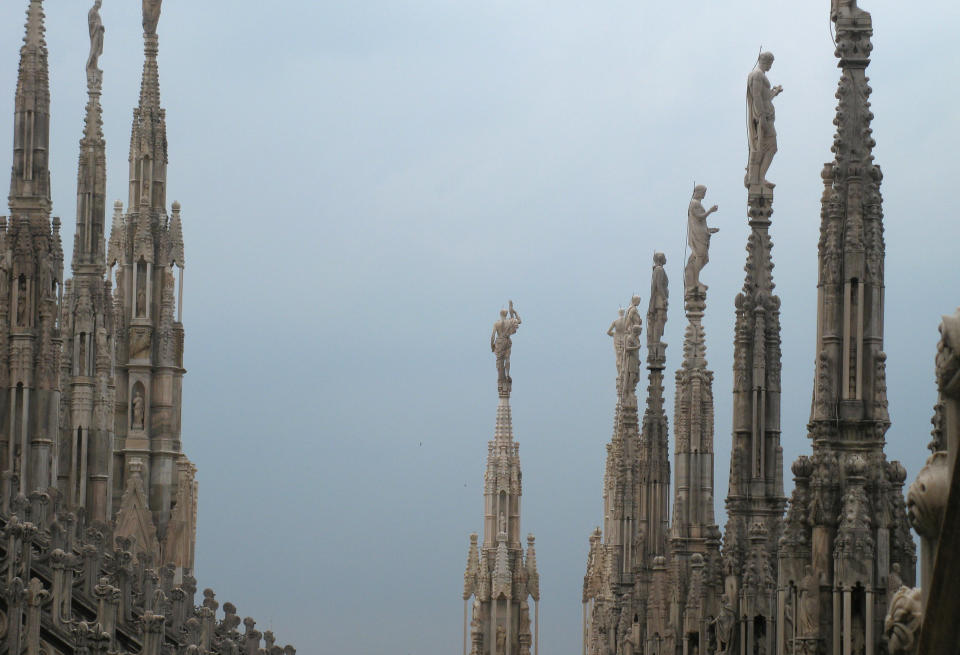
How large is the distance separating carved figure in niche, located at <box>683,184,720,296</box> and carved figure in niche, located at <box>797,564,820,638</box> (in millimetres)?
12612

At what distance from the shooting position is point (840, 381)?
14133 millimetres

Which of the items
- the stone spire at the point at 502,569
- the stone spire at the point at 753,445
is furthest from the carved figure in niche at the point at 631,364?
the stone spire at the point at 753,445

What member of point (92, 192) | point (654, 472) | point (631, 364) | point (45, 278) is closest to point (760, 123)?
point (654, 472)

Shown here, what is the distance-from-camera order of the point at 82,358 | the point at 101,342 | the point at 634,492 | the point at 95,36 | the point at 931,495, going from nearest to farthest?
the point at 931,495 < the point at 634,492 < the point at 82,358 < the point at 101,342 < the point at 95,36

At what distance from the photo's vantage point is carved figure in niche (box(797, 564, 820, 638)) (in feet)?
45.4

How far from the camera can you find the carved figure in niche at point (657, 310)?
3059 centimetres

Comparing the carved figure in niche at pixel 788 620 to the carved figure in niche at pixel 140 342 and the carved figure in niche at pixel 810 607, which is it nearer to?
the carved figure in niche at pixel 810 607

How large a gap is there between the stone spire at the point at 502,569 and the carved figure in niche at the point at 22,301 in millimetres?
18199

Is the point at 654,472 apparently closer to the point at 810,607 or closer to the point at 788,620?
the point at 788,620

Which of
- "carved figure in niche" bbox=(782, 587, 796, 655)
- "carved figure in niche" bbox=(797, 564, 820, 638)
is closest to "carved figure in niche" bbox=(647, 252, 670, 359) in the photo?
"carved figure in niche" bbox=(782, 587, 796, 655)

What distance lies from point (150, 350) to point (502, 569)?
11054 millimetres

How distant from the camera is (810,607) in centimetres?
1384

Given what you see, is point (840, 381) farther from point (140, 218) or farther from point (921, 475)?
point (140, 218)

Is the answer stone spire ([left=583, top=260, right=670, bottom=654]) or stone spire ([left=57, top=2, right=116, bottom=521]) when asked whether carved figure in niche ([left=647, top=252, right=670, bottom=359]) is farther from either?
stone spire ([left=57, top=2, right=116, bottom=521])
